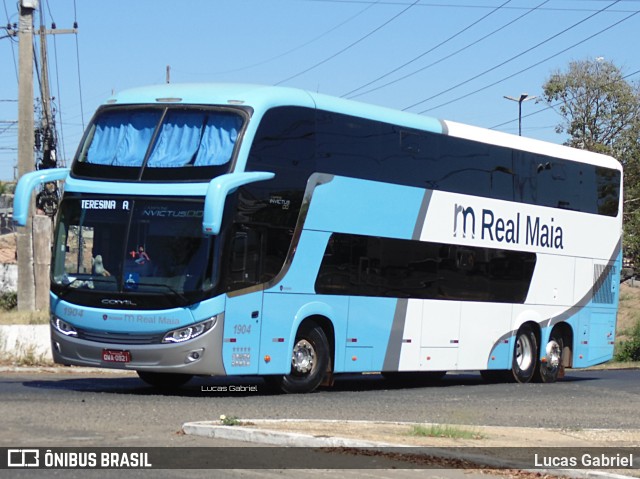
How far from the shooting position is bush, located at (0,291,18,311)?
41.7m

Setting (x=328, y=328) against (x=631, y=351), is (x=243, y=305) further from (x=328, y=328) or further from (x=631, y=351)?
(x=631, y=351)

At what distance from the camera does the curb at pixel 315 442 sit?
9.65 metres

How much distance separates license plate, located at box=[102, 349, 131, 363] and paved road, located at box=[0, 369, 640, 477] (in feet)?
1.64

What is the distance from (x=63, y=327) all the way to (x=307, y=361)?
12.2ft

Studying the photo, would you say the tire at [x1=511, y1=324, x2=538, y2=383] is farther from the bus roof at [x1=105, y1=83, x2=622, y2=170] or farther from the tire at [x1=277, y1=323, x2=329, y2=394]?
the tire at [x1=277, y1=323, x2=329, y2=394]

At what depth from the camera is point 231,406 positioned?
15594mm

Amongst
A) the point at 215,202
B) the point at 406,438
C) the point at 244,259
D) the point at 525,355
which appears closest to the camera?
the point at 406,438

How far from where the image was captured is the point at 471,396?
64.8 feet

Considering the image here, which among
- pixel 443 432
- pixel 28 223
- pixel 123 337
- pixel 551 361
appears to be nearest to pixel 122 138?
pixel 123 337

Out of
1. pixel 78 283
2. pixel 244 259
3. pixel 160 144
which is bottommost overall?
pixel 78 283

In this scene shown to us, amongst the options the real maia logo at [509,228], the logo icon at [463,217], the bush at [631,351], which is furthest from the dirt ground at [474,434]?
the bush at [631,351]

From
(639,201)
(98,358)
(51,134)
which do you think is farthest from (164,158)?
(639,201)

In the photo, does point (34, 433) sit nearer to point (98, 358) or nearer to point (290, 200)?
point (98, 358)

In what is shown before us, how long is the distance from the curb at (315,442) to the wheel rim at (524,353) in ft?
42.9
